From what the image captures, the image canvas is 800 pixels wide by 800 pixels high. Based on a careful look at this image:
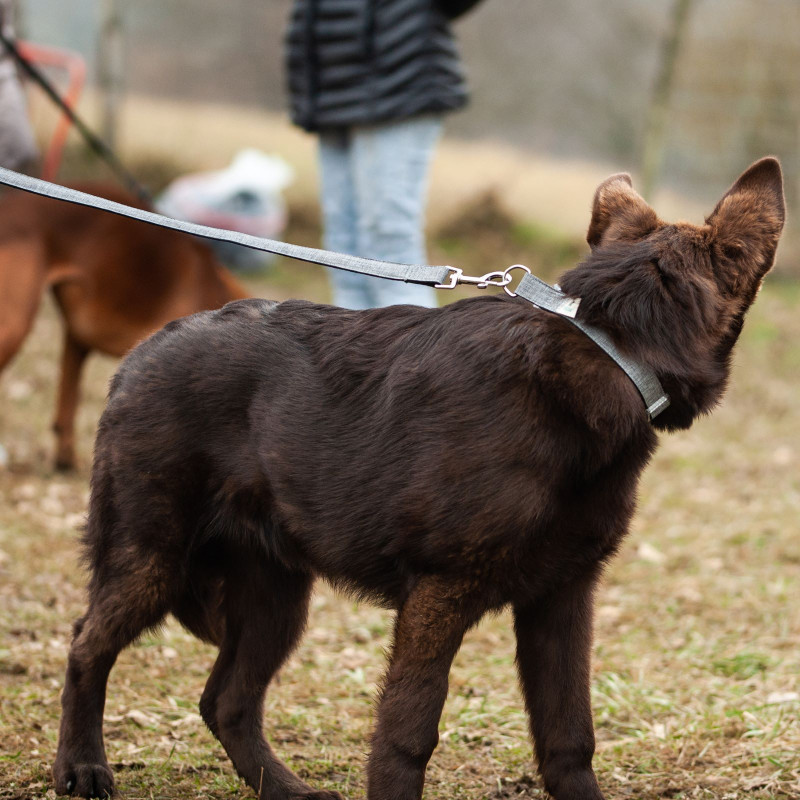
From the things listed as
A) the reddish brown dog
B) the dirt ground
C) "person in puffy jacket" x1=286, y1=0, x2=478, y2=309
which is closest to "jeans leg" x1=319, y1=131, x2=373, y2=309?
"person in puffy jacket" x1=286, y1=0, x2=478, y2=309

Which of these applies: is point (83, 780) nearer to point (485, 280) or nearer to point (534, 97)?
point (485, 280)

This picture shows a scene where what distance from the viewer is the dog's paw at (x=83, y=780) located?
257cm

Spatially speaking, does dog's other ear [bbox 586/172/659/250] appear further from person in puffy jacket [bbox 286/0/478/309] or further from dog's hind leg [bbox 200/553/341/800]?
person in puffy jacket [bbox 286/0/478/309]

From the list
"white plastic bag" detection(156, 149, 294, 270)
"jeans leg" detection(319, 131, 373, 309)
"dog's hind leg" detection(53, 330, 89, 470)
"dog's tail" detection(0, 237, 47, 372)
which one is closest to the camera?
"jeans leg" detection(319, 131, 373, 309)

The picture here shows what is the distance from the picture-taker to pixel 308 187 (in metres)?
12.3

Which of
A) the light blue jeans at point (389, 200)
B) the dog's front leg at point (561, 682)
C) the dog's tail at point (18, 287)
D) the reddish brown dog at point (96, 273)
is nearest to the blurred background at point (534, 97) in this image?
the reddish brown dog at point (96, 273)

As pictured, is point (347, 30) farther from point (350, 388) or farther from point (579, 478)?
point (579, 478)

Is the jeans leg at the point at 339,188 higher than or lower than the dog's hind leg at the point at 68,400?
higher

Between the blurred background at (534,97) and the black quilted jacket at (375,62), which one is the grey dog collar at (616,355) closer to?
the black quilted jacket at (375,62)

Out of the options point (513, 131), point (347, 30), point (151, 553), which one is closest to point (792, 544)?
point (347, 30)

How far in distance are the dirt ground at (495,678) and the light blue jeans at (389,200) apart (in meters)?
1.38

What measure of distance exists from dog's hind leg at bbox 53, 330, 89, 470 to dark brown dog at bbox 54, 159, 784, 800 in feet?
11.3

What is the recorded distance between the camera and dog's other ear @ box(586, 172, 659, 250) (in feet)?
7.81

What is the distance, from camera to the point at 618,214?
7.97 ft
